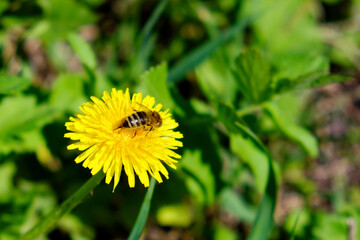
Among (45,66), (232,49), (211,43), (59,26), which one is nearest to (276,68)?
(211,43)

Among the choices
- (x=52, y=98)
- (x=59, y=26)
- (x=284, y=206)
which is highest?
(x=59, y=26)

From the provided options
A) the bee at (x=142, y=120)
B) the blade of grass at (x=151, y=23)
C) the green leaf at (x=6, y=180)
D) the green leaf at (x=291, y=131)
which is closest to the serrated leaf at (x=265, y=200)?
the green leaf at (x=291, y=131)

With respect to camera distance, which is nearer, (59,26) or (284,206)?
(59,26)

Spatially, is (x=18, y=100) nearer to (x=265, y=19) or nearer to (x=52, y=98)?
(x=52, y=98)

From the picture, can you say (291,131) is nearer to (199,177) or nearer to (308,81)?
(308,81)

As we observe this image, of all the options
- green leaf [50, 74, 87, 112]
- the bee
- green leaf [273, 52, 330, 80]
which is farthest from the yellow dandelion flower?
green leaf [273, 52, 330, 80]

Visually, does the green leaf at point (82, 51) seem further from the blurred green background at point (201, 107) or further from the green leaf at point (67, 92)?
the green leaf at point (67, 92)

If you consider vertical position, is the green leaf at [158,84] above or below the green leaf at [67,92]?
below
